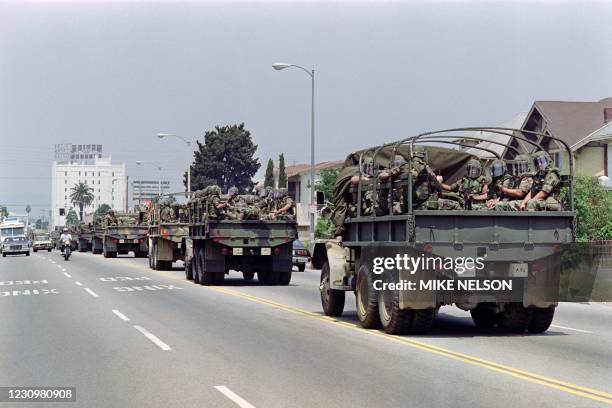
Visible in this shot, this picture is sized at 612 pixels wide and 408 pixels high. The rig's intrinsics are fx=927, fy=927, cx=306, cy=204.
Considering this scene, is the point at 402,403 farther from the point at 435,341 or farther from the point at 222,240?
the point at 222,240

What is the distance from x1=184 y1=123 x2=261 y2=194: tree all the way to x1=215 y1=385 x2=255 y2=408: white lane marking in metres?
94.6

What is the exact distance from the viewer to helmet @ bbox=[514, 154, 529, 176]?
14.2 metres

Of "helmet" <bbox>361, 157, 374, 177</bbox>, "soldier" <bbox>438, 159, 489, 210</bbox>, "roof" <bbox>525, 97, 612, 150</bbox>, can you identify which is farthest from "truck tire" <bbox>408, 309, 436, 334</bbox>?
"roof" <bbox>525, 97, 612, 150</bbox>

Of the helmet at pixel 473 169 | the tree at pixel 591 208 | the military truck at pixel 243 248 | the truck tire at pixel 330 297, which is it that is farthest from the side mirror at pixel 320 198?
the tree at pixel 591 208

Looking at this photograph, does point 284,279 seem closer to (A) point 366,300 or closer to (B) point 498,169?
(A) point 366,300

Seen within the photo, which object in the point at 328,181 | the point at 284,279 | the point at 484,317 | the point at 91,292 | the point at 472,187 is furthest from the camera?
the point at 328,181

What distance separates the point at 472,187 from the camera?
576 inches

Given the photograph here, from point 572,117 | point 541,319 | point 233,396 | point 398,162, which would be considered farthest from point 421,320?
point 572,117

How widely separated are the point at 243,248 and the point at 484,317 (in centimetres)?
1140

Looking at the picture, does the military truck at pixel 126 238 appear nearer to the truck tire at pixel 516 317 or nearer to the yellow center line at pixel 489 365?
the yellow center line at pixel 489 365

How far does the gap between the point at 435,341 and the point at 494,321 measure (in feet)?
8.29

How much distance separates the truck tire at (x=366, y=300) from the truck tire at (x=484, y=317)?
1864mm

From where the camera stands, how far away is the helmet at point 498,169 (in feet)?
47.0

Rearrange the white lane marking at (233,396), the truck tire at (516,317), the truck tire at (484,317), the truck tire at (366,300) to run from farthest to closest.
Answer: the truck tire at (484,317) < the truck tire at (516,317) < the truck tire at (366,300) < the white lane marking at (233,396)
